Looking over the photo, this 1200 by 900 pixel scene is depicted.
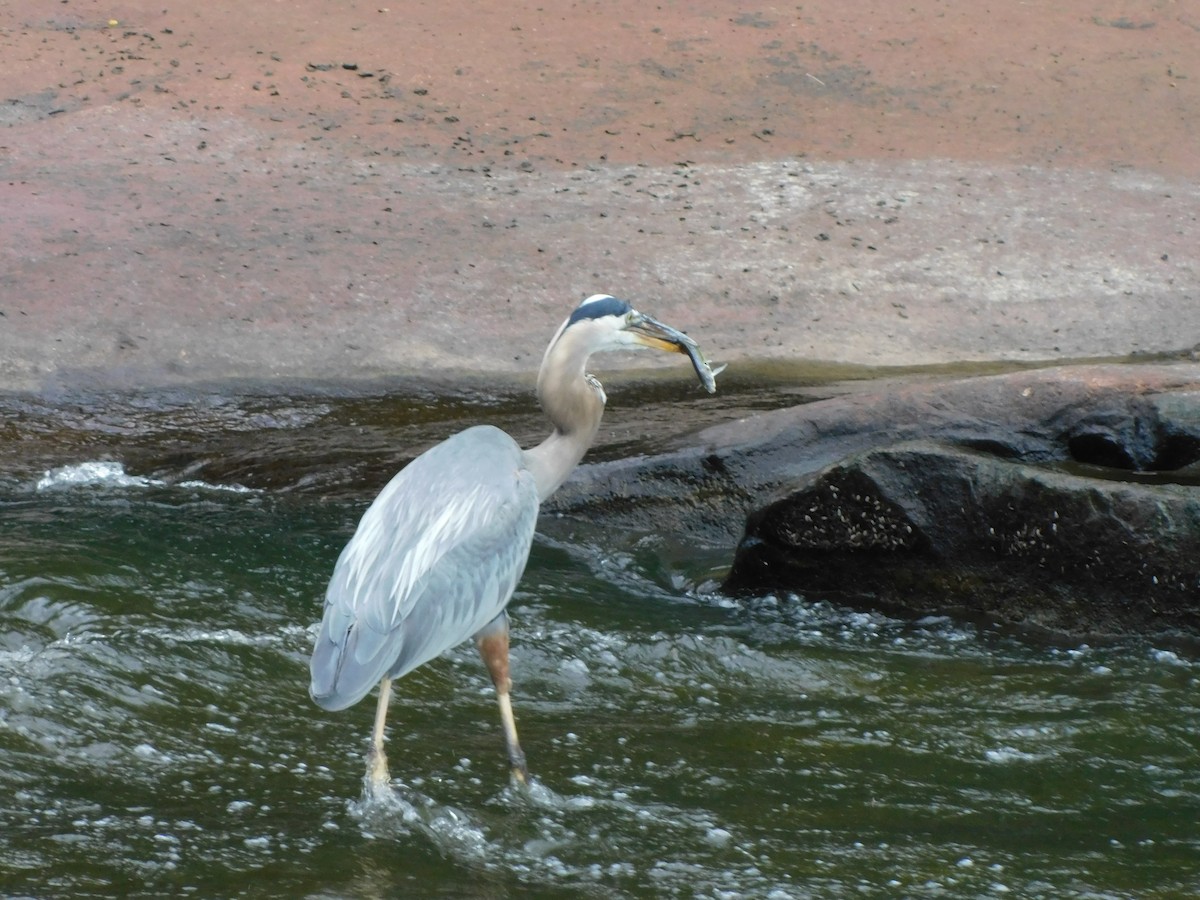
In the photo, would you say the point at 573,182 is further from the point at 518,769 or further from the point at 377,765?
the point at 377,765

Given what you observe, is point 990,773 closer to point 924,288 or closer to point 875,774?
point 875,774

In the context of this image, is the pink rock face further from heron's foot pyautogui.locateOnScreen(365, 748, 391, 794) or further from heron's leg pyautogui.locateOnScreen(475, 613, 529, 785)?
heron's foot pyautogui.locateOnScreen(365, 748, 391, 794)

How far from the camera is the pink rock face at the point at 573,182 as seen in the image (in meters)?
8.10

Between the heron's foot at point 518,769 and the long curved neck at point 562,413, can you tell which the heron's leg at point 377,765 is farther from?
the long curved neck at point 562,413

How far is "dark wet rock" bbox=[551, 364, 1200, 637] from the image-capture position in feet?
15.4

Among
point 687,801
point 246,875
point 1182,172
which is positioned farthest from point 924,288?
point 246,875

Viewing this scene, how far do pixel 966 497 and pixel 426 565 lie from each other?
2.00 m

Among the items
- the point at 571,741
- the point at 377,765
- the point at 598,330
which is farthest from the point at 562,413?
the point at 377,765

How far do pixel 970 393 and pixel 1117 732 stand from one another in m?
1.93

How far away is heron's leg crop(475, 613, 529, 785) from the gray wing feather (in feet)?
0.15

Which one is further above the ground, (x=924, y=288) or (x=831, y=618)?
(x=924, y=288)

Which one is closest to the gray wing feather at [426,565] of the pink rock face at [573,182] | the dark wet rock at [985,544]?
the dark wet rock at [985,544]

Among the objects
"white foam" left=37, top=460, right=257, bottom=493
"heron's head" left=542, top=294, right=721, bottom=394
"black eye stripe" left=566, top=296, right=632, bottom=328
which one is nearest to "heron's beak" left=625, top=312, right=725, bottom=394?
"heron's head" left=542, top=294, right=721, bottom=394

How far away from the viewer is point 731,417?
6492 mm
